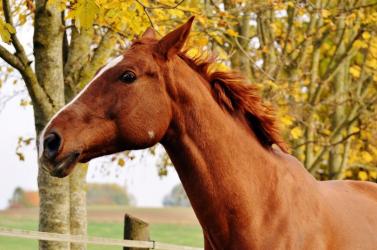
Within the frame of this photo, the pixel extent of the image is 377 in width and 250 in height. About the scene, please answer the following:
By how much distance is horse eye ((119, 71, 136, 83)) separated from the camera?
3902 millimetres

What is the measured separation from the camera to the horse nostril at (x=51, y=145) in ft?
12.0

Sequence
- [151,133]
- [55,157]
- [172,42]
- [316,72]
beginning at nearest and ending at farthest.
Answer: [55,157]
[151,133]
[172,42]
[316,72]

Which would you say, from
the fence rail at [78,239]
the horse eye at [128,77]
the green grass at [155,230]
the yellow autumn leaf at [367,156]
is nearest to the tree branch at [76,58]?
the fence rail at [78,239]

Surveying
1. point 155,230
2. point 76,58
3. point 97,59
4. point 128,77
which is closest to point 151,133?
point 128,77

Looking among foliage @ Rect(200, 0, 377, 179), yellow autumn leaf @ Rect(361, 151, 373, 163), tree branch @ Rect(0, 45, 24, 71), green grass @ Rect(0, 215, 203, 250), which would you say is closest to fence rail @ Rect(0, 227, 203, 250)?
tree branch @ Rect(0, 45, 24, 71)

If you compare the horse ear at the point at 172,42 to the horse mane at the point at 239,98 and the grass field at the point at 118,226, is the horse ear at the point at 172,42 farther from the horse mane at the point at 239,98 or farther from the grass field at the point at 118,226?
the grass field at the point at 118,226

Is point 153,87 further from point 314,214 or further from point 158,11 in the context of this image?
point 158,11

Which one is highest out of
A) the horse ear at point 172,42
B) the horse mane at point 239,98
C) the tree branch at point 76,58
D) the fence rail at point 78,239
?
the tree branch at point 76,58

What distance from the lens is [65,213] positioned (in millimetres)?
7422

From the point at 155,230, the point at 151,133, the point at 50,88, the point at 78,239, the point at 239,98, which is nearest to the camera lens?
the point at 151,133

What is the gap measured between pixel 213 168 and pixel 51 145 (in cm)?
88

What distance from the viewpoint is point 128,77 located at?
3.91 metres

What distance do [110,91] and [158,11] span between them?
165 inches

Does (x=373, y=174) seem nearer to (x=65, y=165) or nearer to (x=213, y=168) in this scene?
(x=213, y=168)
